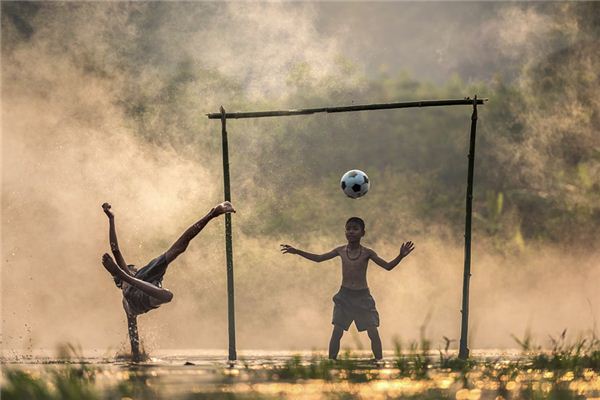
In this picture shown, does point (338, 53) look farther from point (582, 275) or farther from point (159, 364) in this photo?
point (159, 364)

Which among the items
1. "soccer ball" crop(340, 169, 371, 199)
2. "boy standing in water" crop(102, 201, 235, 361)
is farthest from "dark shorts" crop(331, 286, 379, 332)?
"boy standing in water" crop(102, 201, 235, 361)

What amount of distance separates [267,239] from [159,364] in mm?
25030

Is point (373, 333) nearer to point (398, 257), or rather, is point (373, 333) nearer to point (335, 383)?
point (398, 257)

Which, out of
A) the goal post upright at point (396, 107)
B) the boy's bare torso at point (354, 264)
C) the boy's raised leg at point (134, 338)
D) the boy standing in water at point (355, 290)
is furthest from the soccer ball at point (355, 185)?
the boy's raised leg at point (134, 338)

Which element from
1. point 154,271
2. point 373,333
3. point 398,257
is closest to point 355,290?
point 373,333

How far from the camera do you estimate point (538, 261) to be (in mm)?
37594

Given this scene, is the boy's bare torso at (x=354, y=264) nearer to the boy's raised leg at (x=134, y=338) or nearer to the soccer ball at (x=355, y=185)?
the soccer ball at (x=355, y=185)

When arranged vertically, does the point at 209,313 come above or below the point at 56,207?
below

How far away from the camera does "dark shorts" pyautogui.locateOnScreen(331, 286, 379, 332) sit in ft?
49.2

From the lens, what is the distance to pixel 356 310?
15047mm

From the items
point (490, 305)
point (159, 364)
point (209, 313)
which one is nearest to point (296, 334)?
point (209, 313)

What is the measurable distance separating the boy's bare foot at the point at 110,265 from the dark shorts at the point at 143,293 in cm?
55

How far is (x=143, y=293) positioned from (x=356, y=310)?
9.72ft

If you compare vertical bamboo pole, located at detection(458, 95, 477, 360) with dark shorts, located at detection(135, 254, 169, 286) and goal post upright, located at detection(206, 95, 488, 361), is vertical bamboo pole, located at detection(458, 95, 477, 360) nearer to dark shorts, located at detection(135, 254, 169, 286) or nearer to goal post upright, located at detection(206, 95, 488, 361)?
goal post upright, located at detection(206, 95, 488, 361)
